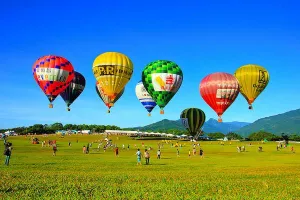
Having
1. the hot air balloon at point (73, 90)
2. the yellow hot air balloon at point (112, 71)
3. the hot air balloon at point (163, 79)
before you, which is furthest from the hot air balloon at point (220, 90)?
the hot air balloon at point (73, 90)

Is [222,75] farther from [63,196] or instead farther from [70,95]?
[63,196]

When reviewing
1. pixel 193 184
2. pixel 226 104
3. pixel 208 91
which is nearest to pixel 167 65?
pixel 208 91

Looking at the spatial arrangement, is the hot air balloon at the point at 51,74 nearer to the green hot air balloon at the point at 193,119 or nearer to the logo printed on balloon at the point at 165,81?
the logo printed on balloon at the point at 165,81

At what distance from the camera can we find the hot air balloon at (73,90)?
88.7 meters

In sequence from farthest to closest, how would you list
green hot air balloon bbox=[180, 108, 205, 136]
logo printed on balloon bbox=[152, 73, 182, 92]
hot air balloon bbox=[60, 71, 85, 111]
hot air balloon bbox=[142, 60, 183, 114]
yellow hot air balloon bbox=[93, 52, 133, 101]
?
green hot air balloon bbox=[180, 108, 205, 136], hot air balloon bbox=[60, 71, 85, 111], hot air balloon bbox=[142, 60, 183, 114], logo printed on balloon bbox=[152, 73, 182, 92], yellow hot air balloon bbox=[93, 52, 133, 101]

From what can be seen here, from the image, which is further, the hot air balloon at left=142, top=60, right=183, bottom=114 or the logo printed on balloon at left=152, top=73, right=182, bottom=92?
the hot air balloon at left=142, top=60, right=183, bottom=114

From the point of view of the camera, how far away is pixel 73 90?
8969cm

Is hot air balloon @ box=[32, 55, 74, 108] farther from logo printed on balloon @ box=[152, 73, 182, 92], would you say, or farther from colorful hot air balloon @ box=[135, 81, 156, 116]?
colorful hot air balloon @ box=[135, 81, 156, 116]

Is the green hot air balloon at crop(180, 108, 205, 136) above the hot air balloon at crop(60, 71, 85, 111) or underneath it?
underneath

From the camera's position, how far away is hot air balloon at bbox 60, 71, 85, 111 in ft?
291

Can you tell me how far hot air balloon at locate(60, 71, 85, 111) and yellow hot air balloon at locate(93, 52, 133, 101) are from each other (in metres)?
14.0

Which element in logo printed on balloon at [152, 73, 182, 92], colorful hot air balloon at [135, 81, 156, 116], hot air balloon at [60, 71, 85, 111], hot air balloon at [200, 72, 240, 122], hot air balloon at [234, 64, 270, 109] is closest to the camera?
hot air balloon at [200, 72, 240, 122]

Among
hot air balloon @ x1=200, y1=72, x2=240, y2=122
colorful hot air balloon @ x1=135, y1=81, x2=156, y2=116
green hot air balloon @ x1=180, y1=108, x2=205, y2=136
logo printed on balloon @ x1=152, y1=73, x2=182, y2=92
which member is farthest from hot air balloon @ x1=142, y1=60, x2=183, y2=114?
green hot air balloon @ x1=180, y1=108, x2=205, y2=136

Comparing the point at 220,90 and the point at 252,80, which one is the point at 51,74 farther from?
the point at 252,80
